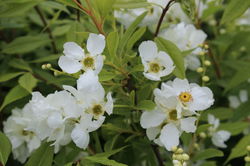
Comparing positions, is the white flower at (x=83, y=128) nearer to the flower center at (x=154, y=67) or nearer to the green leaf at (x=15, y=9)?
the flower center at (x=154, y=67)

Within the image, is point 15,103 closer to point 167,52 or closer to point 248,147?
point 167,52

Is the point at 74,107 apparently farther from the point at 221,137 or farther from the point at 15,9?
the point at 221,137

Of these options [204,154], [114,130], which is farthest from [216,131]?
[114,130]

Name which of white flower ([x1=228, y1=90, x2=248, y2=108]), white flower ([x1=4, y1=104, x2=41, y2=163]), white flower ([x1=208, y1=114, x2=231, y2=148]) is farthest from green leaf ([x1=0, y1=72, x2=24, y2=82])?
white flower ([x1=228, y1=90, x2=248, y2=108])

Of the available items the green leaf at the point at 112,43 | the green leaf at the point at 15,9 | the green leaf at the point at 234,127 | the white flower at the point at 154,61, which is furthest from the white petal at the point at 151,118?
the green leaf at the point at 15,9

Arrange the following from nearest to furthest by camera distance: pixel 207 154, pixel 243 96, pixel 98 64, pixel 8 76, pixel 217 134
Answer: pixel 98 64 → pixel 207 154 → pixel 8 76 → pixel 217 134 → pixel 243 96

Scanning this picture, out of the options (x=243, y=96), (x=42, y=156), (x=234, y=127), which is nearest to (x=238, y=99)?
(x=243, y=96)
